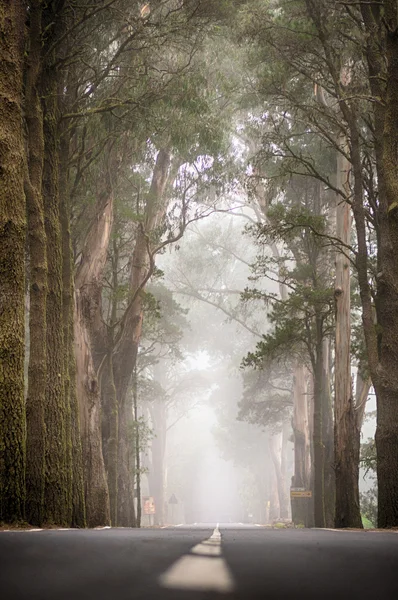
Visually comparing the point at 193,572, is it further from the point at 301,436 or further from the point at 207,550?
the point at 301,436

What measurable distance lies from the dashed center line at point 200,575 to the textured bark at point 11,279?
5140 millimetres

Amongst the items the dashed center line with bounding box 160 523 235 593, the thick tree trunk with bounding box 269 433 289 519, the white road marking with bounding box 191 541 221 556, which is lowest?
the thick tree trunk with bounding box 269 433 289 519

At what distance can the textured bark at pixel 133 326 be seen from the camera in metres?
16.5

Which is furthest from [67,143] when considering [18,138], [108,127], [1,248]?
[1,248]

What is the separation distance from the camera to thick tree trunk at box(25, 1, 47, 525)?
7.45m

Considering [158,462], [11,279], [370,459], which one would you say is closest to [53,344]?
[11,279]

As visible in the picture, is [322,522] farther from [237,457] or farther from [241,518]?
[241,518]

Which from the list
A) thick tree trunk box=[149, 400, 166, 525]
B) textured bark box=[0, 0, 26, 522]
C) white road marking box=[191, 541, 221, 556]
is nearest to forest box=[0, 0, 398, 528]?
textured bark box=[0, 0, 26, 522]

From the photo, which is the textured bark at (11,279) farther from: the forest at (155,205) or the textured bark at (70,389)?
the textured bark at (70,389)

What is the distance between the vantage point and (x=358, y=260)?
10781 mm

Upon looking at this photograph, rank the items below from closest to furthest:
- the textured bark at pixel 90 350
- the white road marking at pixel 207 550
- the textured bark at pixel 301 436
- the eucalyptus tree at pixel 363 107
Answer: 1. the white road marking at pixel 207 550
2. the eucalyptus tree at pixel 363 107
3. the textured bark at pixel 90 350
4. the textured bark at pixel 301 436

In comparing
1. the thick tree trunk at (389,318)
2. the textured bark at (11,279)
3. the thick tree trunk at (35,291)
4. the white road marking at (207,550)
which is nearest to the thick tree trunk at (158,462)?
the thick tree trunk at (389,318)

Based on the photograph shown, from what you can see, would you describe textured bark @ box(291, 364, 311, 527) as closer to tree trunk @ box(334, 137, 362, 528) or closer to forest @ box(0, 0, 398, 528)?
forest @ box(0, 0, 398, 528)

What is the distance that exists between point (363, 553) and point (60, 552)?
1.86ft
